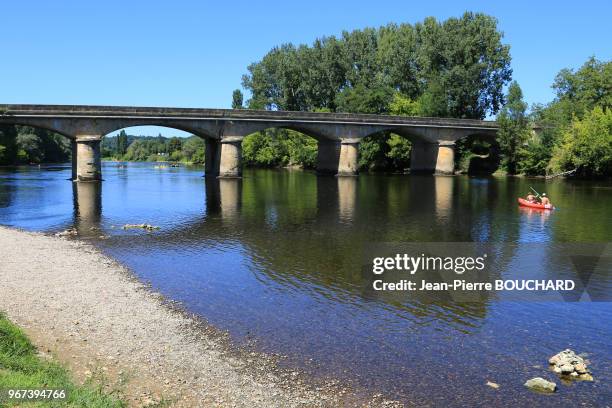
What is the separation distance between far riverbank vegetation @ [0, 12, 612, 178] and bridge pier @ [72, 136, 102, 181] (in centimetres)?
3837

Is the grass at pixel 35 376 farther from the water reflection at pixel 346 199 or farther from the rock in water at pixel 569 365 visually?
the water reflection at pixel 346 199

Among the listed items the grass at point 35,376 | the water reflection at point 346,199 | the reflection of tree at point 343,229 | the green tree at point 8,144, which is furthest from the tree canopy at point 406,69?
the grass at point 35,376

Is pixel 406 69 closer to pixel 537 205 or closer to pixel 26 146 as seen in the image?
pixel 537 205

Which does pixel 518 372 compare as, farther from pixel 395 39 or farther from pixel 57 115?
pixel 395 39

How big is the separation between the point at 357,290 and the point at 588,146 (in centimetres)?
5163

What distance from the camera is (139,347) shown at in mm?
10859

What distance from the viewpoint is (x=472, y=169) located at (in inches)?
3068

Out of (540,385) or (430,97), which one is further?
(430,97)

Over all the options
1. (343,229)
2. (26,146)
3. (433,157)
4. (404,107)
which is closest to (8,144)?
(26,146)

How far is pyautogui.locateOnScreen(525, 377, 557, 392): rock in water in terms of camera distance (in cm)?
937

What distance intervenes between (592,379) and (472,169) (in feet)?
234

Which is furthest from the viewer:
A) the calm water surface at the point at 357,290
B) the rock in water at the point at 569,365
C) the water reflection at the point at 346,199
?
the water reflection at the point at 346,199

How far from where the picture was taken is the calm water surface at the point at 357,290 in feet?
33.5

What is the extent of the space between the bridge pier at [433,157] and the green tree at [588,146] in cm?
1335
